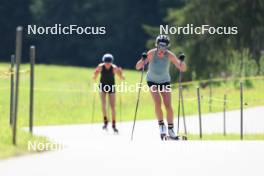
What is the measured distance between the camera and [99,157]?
39.9 ft

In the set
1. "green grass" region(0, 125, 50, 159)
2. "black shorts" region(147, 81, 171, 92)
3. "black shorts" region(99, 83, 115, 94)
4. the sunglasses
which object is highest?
the sunglasses

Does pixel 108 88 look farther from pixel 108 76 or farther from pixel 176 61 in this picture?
pixel 176 61

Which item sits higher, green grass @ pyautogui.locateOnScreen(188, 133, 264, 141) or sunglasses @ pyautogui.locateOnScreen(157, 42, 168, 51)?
sunglasses @ pyautogui.locateOnScreen(157, 42, 168, 51)

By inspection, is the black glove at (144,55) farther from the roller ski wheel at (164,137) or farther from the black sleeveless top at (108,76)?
the black sleeveless top at (108,76)

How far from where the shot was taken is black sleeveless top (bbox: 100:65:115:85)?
20.5 metres

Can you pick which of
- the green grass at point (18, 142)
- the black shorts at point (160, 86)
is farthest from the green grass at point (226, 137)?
the green grass at point (18, 142)

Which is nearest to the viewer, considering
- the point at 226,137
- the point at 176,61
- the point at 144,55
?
the point at 176,61

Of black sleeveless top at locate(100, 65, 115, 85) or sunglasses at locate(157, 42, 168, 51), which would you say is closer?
sunglasses at locate(157, 42, 168, 51)

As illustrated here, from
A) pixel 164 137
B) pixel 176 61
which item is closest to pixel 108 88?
pixel 164 137

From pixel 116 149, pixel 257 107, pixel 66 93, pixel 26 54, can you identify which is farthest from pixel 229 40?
pixel 26 54

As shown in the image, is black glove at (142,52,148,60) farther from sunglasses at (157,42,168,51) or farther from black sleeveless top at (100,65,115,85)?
black sleeveless top at (100,65,115,85)

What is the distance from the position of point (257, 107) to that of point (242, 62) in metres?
9.47

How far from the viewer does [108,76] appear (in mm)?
20516

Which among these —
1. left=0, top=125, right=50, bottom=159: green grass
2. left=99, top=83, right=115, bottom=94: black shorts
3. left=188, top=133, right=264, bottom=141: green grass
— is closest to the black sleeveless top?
left=99, top=83, right=115, bottom=94: black shorts
